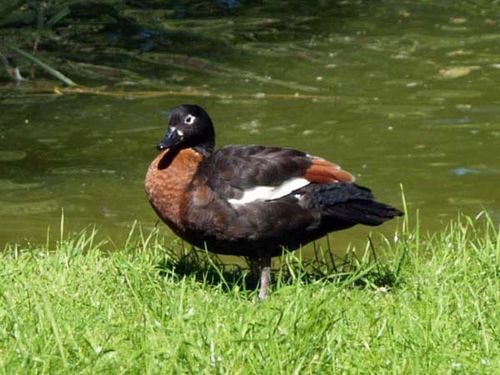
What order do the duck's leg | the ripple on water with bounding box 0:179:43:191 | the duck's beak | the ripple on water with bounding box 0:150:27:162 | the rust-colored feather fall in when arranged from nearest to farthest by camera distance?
the duck's leg
the rust-colored feather
the duck's beak
the ripple on water with bounding box 0:179:43:191
the ripple on water with bounding box 0:150:27:162

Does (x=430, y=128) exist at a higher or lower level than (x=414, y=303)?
lower

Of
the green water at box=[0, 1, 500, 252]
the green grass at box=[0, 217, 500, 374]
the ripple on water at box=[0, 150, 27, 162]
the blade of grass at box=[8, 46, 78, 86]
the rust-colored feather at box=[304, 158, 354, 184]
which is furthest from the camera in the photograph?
the ripple on water at box=[0, 150, 27, 162]

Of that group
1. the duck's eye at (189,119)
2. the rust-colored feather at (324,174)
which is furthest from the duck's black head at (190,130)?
the rust-colored feather at (324,174)

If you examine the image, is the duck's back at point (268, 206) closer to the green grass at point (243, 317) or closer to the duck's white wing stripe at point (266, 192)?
the duck's white wing stripe at point (266, 192)

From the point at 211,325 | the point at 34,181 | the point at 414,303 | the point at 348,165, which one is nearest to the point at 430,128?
the point at 348,165

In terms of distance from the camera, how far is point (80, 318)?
5051 millimetres

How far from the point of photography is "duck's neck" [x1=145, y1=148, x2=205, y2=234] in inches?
246

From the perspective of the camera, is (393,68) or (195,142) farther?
(393,68)

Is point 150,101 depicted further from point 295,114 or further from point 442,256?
point 442,256

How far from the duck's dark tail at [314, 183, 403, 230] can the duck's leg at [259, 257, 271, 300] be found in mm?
361

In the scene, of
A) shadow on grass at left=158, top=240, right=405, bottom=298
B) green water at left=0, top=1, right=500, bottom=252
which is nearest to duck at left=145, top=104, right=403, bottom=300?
shadow on grass at left=158, top=240, right=405, bottom=298

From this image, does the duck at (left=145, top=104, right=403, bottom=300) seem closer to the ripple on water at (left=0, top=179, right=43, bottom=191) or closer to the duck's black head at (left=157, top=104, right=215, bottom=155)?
the duck's black head at (left=157, top=104, right=215, bottom=155)

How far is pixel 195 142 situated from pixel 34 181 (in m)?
3.56

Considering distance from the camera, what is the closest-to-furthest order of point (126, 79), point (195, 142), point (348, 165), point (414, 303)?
point (414, 303) → point (195, 142) → point (348, 165) → point (126, 79)
